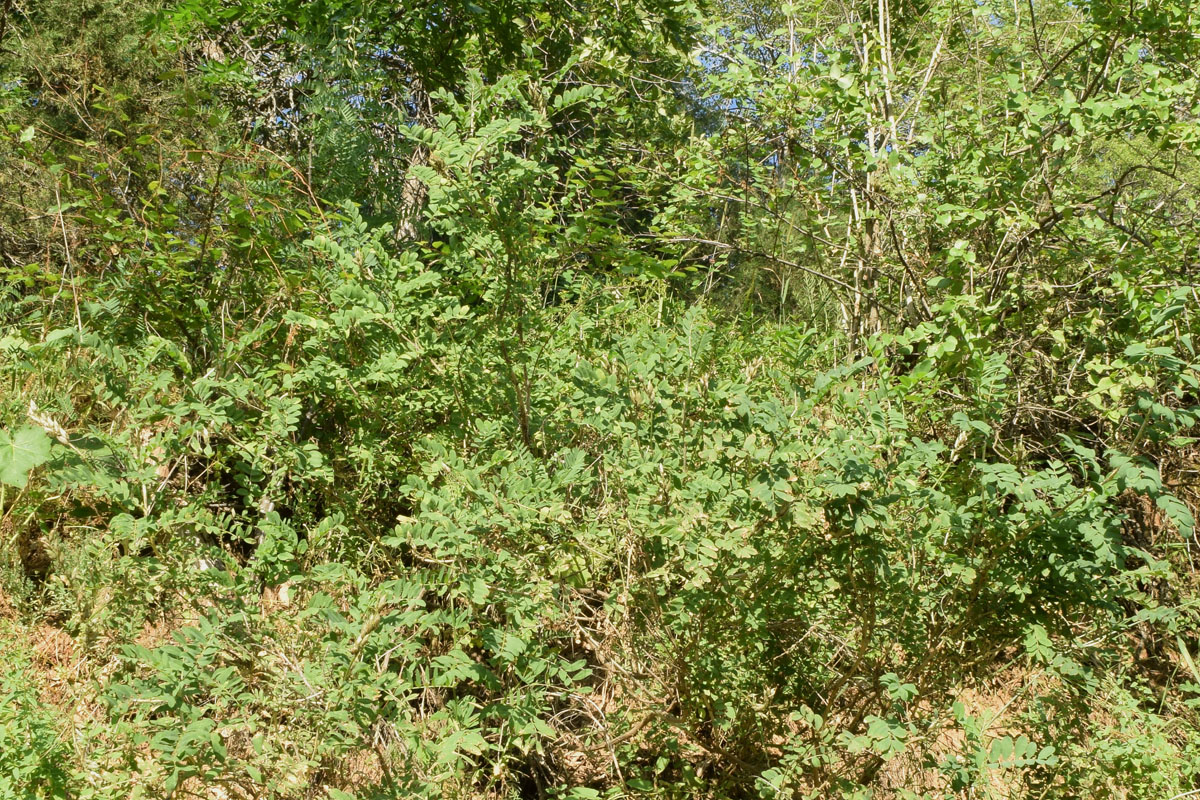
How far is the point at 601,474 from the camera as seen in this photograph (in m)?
2.59

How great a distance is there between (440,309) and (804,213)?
238 cm

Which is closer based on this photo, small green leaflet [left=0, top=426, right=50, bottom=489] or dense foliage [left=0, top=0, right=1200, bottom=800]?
small green leaflet [left=0, top=426, right=50, bottom=489]

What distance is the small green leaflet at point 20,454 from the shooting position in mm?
1229

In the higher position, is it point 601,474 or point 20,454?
point 20,454

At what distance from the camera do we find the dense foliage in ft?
6.96

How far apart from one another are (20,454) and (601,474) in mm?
1561

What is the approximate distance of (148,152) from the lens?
420 cm

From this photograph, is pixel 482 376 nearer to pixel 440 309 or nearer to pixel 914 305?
pixel 440 309

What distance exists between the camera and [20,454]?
1.28m

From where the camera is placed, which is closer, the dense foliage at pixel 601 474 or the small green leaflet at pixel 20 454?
the small green leaflet at pixel 20 454

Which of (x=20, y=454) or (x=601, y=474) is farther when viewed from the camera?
(x=601, y=474)

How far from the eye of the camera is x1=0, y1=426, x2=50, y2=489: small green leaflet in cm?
123

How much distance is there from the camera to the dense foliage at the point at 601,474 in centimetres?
212

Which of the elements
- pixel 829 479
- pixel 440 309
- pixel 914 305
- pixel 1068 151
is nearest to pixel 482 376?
pixel 440 309
